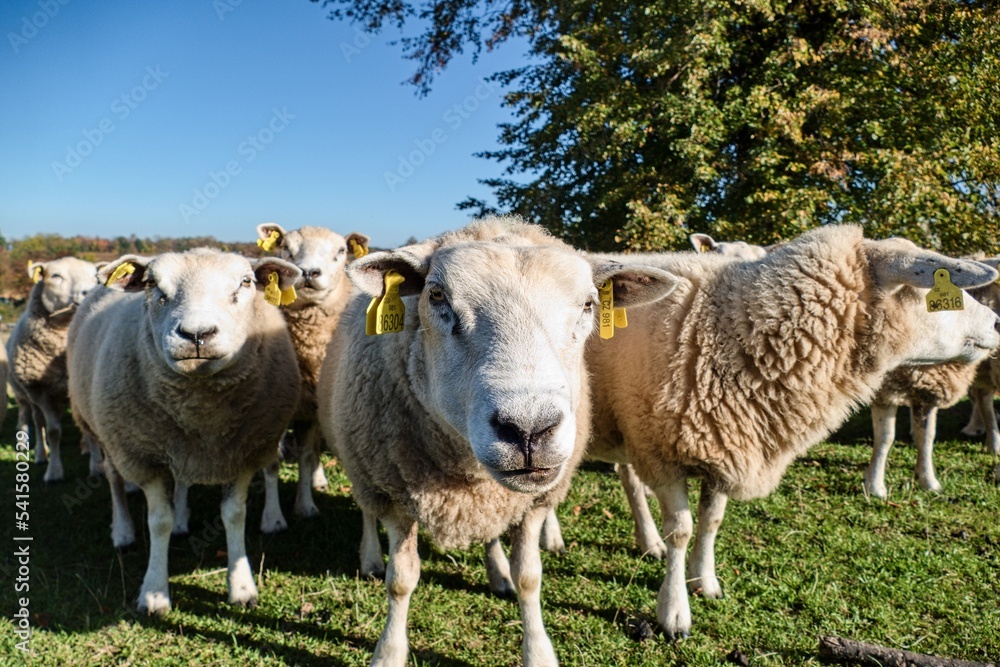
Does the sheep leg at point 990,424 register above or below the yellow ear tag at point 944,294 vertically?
below

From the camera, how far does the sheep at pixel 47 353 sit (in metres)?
6.62

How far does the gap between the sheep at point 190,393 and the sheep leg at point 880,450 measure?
16.2 ft

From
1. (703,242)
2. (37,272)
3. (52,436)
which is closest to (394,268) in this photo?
(52,436)

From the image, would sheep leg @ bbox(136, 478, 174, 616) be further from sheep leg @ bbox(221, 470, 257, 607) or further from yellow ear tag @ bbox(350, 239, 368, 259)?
yellow ear tag @ bbox(350, 239, 368, 259)

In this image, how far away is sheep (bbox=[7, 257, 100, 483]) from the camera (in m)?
6.62

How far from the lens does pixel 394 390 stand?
Result: 2904 millimetres

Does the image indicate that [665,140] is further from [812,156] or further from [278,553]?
[278,553]

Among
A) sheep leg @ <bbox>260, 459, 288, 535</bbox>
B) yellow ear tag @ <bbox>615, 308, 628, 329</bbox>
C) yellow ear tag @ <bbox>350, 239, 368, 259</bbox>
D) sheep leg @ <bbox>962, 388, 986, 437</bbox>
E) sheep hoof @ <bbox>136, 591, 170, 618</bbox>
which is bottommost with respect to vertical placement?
sheep hoof @ <bbox>136, 591, 170, 618</bbox>

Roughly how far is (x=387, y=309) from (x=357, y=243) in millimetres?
3741

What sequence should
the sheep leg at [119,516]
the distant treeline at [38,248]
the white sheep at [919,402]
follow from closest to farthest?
the sheep leg at [119,516], the white sheep at [919,402], the distant treeline at [38,248]

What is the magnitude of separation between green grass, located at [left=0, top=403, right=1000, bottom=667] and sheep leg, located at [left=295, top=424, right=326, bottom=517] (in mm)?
169

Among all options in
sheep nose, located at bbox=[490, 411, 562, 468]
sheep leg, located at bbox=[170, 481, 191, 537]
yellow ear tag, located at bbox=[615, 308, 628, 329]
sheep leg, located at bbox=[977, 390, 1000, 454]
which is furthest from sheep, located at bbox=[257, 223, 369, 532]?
sheep leg, located at bbox=[977, 390, 1000, 454]

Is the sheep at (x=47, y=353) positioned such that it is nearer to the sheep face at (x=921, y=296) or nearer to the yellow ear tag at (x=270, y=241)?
the yellow ear tag at (x=270, y=241)

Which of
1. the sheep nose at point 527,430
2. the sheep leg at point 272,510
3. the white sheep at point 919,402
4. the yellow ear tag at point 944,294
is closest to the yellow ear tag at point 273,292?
the sheep leg at point 272,510
